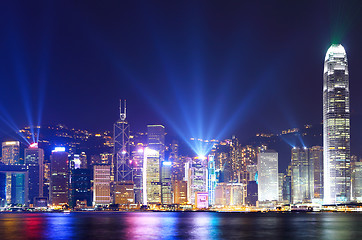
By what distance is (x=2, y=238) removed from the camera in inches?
3939

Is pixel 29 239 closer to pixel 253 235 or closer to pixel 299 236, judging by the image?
pixel 253 235

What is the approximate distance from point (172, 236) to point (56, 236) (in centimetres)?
2270

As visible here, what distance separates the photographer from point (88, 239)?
10138 cm

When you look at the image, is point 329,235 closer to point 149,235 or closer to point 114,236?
point 149,235

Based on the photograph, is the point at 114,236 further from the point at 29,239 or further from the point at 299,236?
the point at 299,236

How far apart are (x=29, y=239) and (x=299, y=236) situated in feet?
167

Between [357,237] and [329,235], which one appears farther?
[329,235]

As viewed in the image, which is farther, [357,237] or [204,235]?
[204,235]

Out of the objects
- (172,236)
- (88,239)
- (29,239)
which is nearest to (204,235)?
(172,236)

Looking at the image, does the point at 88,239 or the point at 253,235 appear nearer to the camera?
the point at 88,239

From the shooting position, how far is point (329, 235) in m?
110

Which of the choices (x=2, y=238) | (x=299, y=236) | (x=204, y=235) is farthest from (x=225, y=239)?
(x=2, y=238)

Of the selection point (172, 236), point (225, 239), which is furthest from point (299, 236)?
point (172, 236)

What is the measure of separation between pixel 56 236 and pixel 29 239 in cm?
903
